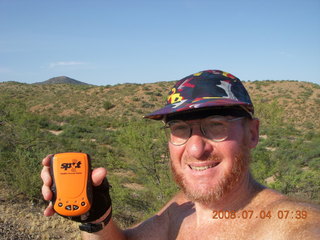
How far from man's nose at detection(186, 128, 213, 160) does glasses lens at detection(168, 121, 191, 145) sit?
50 millimetres

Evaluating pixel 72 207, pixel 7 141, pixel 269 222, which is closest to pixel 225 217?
pixel 269 222

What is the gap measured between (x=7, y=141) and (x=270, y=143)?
→ 13883 millimetres

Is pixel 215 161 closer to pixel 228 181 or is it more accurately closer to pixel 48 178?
pixel 228 181

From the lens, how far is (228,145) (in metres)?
2.07

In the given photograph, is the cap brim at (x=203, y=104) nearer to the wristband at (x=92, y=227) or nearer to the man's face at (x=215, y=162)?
the man's face at (x=215, y=162)

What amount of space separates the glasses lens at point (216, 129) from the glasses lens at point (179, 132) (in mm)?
138

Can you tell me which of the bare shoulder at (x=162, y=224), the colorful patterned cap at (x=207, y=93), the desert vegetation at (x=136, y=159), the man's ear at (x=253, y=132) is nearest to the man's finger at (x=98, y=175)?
the colorful patterned cap at (x=207, y=93)

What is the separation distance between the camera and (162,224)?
8.34 feet

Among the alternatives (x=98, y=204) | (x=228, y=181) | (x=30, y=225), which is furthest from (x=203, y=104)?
(x=30, y=225)

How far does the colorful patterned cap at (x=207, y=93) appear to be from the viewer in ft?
6.37

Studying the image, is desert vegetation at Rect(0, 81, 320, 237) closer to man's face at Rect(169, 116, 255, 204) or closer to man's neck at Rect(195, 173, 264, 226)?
man's neck at Rect(195, 173, 264, 226)

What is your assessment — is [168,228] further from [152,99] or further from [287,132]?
[152,99]

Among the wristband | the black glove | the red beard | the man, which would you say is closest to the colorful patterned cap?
the man
